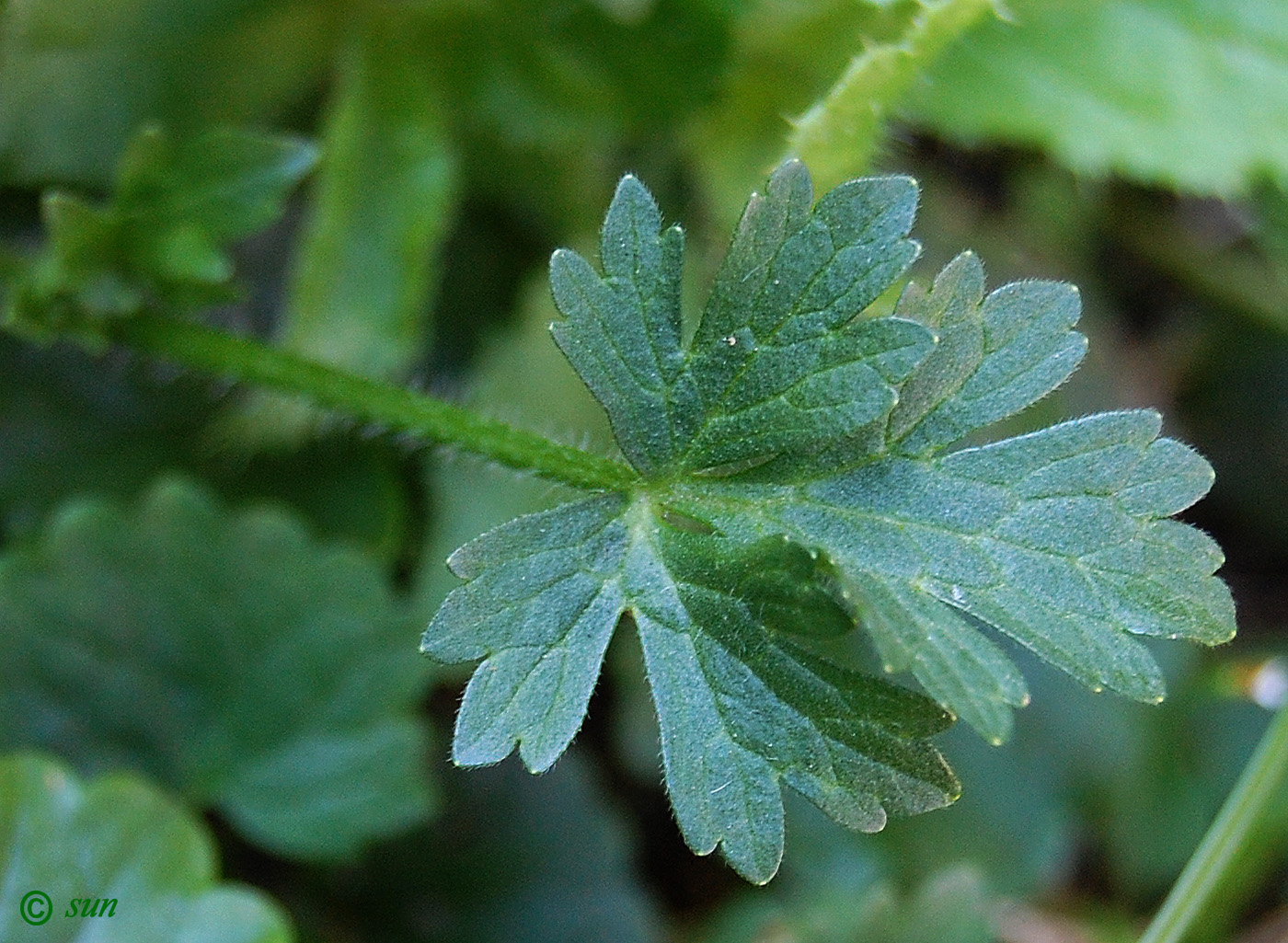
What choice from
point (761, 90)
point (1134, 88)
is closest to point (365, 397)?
point (761, 90)

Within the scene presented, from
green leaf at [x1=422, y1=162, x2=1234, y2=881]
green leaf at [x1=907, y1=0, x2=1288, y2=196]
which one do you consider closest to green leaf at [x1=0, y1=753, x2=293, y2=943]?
green leaf at [x1=422, y1=162, x2=1234, y2=881]

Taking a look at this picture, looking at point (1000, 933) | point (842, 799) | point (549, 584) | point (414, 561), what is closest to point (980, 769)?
point (1000, 933)

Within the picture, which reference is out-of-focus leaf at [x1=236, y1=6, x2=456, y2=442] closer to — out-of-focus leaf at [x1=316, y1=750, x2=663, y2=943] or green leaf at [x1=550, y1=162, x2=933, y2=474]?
out-of-focus leaf at [x1=316, y1=750, x2=663, y2=943]

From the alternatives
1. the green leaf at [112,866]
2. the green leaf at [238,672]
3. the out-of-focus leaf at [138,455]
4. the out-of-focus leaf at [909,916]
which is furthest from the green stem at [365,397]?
the out-of-focus leaf at [909,916]

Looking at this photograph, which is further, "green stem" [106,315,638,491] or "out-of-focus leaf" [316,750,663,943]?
"out-of-focus leaf" [316,750,663,943]

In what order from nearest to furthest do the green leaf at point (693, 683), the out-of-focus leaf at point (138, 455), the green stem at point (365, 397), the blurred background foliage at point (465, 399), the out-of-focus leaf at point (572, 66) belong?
the green leaf at point (693, 683), the green stem at point (365, 397), the blurred background foliage at point (465, 399), the out-of-focus leaf at point (572, 66), the out-of-focus leaf at point (138, 455)

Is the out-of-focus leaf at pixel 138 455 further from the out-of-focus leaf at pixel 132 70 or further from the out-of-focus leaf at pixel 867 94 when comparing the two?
the out-of-focus leaf at pixel 867 94
